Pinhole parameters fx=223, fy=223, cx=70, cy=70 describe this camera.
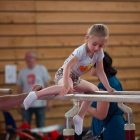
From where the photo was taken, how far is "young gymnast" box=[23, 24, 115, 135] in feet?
5.49

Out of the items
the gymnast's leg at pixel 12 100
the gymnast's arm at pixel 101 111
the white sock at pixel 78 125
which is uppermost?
the gymnast's leg at pixel 12 100

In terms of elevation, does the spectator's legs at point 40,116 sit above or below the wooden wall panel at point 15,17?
below

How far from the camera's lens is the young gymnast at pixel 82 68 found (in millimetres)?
1674

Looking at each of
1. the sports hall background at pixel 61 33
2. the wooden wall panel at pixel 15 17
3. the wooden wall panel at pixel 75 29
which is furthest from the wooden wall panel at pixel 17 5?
the wooden wall panel at pixel 75 29

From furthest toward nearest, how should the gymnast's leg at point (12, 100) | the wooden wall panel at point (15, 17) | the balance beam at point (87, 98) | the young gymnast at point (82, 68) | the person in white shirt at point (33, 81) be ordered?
the wooden wall panel at point (15, 17), the person in white shirt at point (33, 81), the gymnast's leg at point (12, 100), the young gymnast at point (82, 68), the balance beam at point (87, 98)

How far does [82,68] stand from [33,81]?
2.25 meters

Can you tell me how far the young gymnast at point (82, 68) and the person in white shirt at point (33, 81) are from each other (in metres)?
2.11

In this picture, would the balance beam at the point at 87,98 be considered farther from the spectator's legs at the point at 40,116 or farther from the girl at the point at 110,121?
the spectator's legs at the point at 40,116

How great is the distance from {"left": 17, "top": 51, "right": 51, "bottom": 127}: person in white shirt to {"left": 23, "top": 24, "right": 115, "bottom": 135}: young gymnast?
2114mm

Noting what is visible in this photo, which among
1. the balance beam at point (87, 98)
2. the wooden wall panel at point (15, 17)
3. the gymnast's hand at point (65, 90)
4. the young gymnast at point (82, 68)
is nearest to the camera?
the balance beam at point (87, 98)

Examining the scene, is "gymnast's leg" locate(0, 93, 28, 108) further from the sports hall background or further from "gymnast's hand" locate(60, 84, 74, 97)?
the sports hall background

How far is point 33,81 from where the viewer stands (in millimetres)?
4098

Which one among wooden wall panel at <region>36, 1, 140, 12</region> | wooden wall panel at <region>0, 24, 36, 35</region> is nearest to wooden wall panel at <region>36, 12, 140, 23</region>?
wooden wall panel at <region>36, 1, 140, 12</region>

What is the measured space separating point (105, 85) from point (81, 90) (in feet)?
0.75
